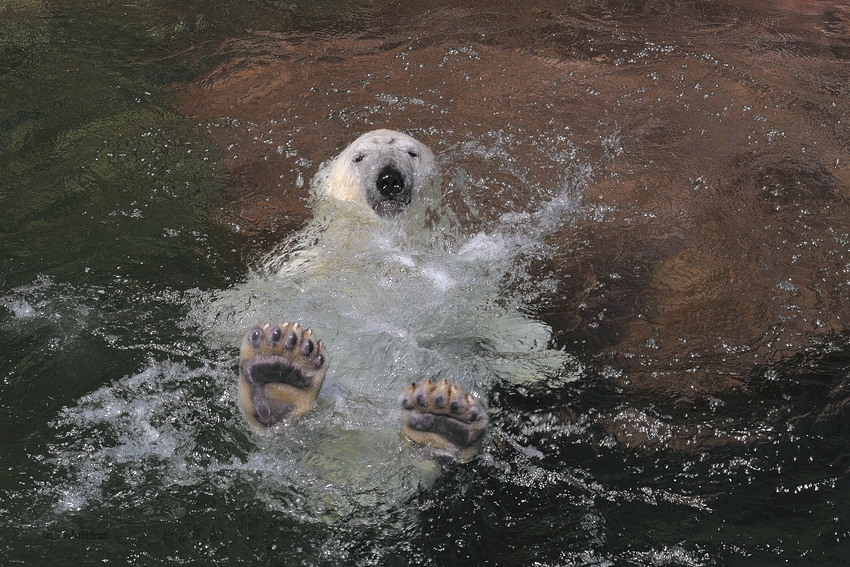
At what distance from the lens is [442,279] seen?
410 cm

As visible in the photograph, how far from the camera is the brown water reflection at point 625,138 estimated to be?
4219 millimetres

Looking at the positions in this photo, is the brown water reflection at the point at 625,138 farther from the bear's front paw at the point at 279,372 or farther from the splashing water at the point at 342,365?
the bear's front paw at the point at 279,372

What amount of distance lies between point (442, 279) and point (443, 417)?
1328mm

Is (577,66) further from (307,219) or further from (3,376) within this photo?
(3,376)

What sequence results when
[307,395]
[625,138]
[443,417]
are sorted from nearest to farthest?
[443,417] < [307,395] < [625,138]

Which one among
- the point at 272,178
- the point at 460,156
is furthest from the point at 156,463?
the point at 460,156

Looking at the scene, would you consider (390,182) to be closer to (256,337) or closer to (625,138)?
(256,337)

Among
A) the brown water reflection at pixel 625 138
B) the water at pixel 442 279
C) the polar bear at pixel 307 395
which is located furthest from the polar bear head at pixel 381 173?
the polar bear at pixel 307 395

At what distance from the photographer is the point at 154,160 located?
534cm

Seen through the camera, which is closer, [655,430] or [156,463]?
[156,463]

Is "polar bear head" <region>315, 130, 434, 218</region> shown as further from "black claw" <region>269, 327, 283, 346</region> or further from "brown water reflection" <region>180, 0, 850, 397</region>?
"black claw" <region>269, 327, 283, 346</region>

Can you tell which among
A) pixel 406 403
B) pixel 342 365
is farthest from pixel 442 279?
pixel 406 403

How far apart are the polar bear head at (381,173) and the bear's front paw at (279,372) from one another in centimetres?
157

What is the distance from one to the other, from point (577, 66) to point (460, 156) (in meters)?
1.84
